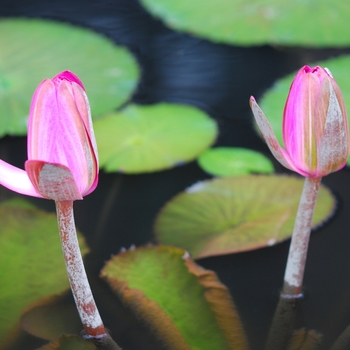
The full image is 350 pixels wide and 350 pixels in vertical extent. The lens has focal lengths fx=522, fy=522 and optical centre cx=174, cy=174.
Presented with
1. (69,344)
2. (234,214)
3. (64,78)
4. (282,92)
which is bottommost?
(69,344)

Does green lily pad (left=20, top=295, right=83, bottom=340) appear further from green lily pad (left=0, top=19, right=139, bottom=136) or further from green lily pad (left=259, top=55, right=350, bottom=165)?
green lily pad (left=259, top=55, right=350, bottom=165)

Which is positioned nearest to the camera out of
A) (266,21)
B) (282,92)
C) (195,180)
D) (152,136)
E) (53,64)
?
(195,180)

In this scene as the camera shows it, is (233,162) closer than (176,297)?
No

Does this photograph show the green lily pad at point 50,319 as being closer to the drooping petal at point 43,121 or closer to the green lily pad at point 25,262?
the green lily pad at point 25,262

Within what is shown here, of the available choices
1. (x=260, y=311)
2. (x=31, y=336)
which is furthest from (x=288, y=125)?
(x=31, y=336)

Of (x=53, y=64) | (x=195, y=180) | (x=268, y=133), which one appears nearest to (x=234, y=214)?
(x=195, y=180)

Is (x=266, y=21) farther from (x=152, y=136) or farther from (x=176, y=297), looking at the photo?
(x=176, y=297)

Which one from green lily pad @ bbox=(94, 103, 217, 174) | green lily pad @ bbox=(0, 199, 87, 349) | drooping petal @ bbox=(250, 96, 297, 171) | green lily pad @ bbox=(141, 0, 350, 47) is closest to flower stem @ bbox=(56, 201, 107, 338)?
green lily pad @ bbox=(0, 199, 87, 349)
